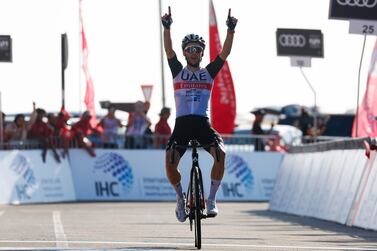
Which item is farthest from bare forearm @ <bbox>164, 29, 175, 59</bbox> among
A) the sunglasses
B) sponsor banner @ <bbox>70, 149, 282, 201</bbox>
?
sponsor banner @ <bbox>70, 149, 282, 201</bbox>

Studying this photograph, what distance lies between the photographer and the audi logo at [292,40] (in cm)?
3581

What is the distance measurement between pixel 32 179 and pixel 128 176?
322 centimetres

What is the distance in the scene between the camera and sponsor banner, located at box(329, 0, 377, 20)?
23.4 m

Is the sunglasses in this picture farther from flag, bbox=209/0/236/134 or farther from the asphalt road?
flag, bbox=209/0/236/134

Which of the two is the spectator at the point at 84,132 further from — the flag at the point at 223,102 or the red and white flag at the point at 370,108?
the red and white flag at the point at 370,108

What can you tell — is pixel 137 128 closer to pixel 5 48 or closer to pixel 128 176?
pixel 128 176

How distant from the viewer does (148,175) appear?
114 ft

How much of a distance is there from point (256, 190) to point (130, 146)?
3.21 meters

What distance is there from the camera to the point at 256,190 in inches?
1387

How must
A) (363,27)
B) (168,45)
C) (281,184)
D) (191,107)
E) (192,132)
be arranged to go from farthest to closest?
(281,184)
(363,27)
(168,45)
(191,107)
(192,132)

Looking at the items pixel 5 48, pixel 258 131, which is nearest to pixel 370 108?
pixel 258 131

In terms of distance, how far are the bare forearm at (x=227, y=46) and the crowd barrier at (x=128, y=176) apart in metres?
16.7

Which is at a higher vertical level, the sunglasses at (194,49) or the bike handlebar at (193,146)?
the sunglasses at (194,49)

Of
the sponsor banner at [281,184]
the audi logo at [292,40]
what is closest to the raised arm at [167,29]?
the sponsor banner at [281,184]
